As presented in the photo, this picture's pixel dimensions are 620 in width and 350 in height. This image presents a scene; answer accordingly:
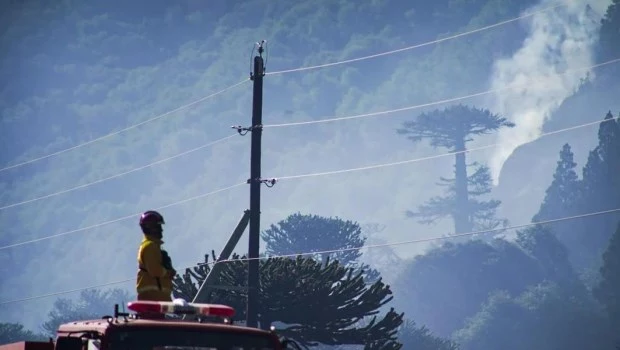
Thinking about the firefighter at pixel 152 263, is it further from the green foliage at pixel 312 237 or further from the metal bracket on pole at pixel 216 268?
the green foliage at pixel 312 237

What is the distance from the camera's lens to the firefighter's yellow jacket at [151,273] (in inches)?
499

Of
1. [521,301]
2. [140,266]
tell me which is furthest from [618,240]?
[140,266]

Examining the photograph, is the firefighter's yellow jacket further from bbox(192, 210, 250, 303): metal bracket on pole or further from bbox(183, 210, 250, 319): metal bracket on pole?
bbox(192, 210, 250, 303): metal bracket on pole

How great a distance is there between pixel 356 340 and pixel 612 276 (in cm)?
11595

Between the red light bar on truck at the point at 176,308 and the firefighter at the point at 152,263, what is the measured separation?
48.8 inches

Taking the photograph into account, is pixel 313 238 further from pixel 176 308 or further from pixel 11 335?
pixel 176 308

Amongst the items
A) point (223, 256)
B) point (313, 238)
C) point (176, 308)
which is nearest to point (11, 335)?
point (313, 238)

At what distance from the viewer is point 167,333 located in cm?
1075

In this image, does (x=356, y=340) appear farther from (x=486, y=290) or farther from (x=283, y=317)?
(x=486, y=290)

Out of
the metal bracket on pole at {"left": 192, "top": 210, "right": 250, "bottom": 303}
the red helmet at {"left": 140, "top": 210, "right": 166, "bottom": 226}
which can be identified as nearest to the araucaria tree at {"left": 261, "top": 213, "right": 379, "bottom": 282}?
the metal bracket on pole at {"left": 192, "top": 210, "right": 250, "bottom": 303}

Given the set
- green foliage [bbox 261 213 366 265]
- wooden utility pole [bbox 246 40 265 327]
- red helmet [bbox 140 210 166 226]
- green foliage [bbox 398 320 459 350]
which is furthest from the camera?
green foliage [bbox 261 213 366 265]

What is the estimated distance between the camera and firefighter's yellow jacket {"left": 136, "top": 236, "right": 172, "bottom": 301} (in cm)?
1266

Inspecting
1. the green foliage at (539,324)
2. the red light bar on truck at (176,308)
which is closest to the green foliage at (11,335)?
the green foliage at (539,324)

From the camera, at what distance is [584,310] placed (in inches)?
6284
